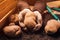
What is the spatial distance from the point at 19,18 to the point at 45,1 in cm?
42

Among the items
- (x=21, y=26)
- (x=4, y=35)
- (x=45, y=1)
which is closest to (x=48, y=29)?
(x=21, y=26)

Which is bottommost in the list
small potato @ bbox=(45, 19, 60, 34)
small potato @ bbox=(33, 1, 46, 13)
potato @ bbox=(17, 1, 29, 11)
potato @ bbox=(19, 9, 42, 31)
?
small potato @ bbox=(45, 19, 60, 34)

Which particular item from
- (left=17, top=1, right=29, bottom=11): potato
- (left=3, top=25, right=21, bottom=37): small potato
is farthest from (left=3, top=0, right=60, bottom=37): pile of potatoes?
(left=17, top=1, right=29, bottom=11): potato

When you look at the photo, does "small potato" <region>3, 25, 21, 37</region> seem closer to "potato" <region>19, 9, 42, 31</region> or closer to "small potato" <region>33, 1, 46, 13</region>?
"potato" <region>19, 9, 42, 31</region>

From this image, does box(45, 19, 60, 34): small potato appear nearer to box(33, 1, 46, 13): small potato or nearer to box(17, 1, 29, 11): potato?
box(33, 1, 46, 13): small potato

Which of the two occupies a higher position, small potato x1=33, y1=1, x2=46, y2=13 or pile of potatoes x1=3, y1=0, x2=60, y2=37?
small potato x1=33, y1=1, x2=46, y2=13

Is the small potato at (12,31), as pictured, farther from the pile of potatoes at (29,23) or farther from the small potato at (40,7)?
the small potato at (40,7)

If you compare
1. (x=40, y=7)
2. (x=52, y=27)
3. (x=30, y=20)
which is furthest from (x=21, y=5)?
(x=52, y=27)

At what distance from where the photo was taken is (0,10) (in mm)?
1229

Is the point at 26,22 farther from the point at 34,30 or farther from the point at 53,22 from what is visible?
the point at 53,22

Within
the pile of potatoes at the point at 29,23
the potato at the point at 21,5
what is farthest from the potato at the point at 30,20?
the potato at the point at 21,5

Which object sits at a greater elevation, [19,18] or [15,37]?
[19,18]

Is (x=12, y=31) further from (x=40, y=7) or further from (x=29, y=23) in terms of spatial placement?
(x=40, y=7)

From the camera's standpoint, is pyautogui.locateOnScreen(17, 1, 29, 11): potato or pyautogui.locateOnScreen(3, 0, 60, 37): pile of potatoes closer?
pyautogui.locateOnScreen(3, 0, 60, 37): pile of potatoes
